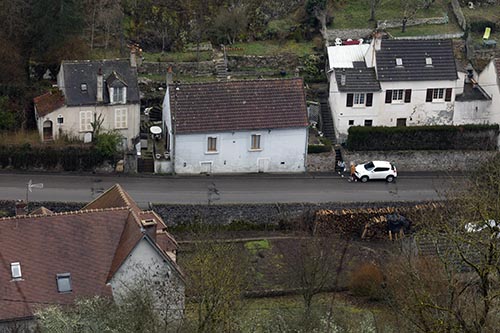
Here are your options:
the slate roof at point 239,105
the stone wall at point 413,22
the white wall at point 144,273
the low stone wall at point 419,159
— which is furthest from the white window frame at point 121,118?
the stone wall at point 413,22

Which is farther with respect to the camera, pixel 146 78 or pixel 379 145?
pixel 146 78

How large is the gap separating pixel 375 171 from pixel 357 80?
7608 mm

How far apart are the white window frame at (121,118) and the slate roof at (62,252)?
18.2 metres

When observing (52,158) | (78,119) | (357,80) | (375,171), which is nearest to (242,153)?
(375,171)

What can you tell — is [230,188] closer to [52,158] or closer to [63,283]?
[52,158]

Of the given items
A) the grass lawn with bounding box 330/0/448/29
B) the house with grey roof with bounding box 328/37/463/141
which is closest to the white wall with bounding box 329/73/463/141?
the house with grey roof with bounding box 328/37/463/141

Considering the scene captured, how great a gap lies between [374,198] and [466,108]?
12.2m

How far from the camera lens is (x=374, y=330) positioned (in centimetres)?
3962

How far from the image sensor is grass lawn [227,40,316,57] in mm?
75000

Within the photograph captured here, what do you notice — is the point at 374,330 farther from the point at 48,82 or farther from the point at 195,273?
the point at 48,82

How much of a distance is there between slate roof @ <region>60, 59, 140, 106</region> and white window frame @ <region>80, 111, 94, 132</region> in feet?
2.52

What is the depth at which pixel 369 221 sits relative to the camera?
199 feet

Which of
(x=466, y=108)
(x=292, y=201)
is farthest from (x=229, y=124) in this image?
(x=466, y=108)

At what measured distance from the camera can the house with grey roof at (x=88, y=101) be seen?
63.2m
